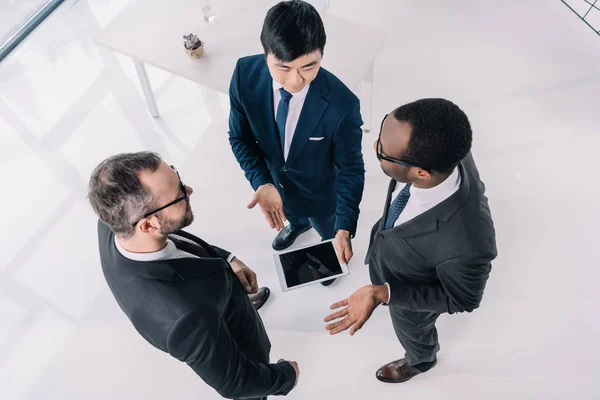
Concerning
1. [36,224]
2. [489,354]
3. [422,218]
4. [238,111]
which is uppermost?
[238,111]

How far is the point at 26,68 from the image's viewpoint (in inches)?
154

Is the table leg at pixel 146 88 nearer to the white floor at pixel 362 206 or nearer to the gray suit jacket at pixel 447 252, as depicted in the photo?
the white floor at pixel 362 206

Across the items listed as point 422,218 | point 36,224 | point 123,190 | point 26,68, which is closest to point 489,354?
point 422,218

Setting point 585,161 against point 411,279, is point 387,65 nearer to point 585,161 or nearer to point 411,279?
point 585,161

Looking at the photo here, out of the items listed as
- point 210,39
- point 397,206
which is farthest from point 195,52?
point 397,206

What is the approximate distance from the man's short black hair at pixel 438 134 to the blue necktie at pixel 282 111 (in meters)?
0.63

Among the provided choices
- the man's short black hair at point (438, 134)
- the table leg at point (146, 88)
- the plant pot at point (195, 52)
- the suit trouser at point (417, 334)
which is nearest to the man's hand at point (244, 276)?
the suit trouser at point (417, 334)

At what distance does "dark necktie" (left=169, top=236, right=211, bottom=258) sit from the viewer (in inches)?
66.7

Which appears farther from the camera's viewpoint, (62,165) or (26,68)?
(26,68)

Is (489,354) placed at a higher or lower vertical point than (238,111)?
lower

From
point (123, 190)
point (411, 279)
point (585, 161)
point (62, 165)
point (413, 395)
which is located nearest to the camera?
point (123, 190)

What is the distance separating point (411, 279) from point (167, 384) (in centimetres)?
160

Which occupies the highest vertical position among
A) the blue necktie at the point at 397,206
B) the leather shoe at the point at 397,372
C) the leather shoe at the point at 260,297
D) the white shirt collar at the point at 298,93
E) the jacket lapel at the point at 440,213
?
the white shirt collar at the point at 298,93

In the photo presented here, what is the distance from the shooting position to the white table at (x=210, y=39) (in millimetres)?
2660
